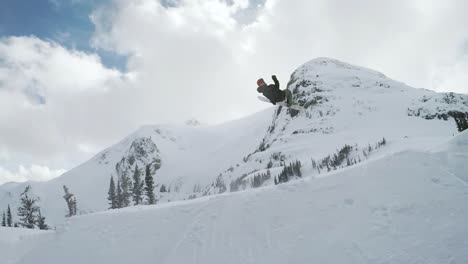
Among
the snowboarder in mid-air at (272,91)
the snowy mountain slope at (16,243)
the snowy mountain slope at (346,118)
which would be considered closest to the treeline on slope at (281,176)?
the snowy mountain slope at (346,118)

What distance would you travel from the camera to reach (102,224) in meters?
16.7

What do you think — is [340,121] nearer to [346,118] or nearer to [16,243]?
[346,118]

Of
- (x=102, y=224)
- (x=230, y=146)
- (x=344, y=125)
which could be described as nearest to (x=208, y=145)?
(x=230, y=146)

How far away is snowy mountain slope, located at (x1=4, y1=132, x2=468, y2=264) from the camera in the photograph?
10.4 meters

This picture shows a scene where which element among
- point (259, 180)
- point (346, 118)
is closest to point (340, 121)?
point (346, 118)

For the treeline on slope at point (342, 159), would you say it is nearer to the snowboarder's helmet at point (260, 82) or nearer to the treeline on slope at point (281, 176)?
the treeline on slope at point (281, 176)

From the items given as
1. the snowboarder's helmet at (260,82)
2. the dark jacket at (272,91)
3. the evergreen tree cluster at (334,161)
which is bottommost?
the evergreen tree cluster at (334,161)

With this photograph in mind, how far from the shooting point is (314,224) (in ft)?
40.1

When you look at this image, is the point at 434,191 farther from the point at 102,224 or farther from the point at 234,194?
the point at 102,224

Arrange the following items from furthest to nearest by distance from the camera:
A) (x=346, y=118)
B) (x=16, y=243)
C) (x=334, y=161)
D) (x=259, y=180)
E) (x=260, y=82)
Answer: (x=346, y=118), (x=259, y=180), (x=334, y=161), (x=16, y=243), (x=260, y=82)

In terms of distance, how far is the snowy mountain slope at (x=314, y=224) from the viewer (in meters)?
10.4

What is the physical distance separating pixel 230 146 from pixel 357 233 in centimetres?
15660

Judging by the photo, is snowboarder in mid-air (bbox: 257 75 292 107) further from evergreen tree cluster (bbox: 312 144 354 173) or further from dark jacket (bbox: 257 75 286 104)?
evergreen tree cluster (bbox: 312 144 354 173)

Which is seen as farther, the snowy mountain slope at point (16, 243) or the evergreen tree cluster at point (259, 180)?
the evergreen tree cluster at point (259, 180)
